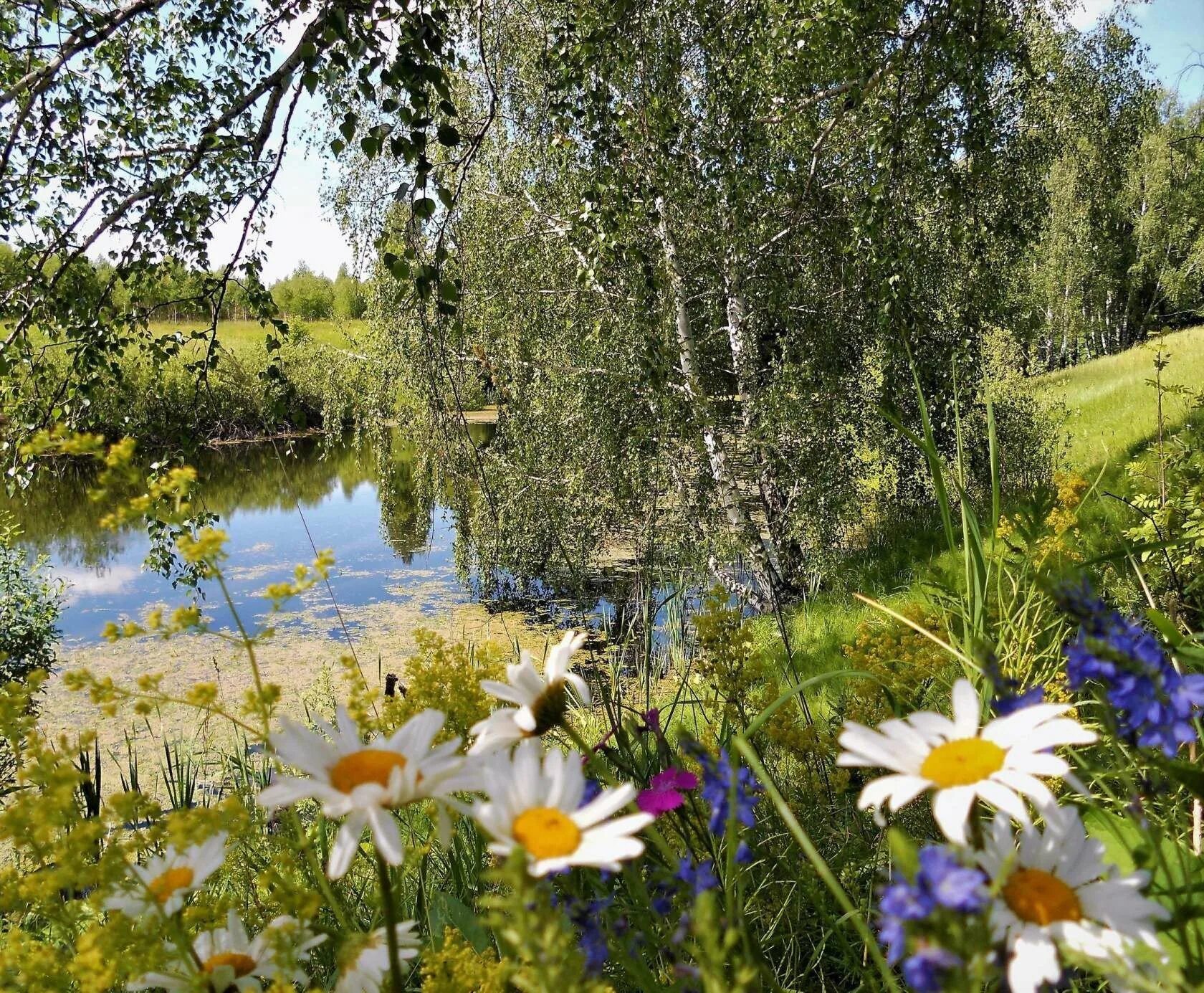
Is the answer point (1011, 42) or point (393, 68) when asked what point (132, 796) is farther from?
point (1011, 42)

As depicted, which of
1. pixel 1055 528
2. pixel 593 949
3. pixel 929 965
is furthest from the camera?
pixel 1055 528

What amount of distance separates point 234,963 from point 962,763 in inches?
23.0

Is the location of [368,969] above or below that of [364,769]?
below

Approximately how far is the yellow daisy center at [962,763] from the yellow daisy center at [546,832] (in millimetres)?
205

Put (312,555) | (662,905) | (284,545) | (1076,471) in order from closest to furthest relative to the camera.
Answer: (662,905), (1076,471), (312,555), (284,545)

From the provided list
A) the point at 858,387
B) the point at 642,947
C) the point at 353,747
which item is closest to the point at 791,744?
the point at 642,947

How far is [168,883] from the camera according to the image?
647 mm

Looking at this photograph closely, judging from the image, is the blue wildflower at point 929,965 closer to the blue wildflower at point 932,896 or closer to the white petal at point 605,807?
the blue wildflower at point 932,896

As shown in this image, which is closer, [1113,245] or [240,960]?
[240,960]

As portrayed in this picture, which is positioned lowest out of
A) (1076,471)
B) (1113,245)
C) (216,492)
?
(216,492)

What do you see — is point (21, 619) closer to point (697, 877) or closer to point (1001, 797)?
point (697, 877)

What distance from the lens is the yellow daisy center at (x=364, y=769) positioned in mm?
515

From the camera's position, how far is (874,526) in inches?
293

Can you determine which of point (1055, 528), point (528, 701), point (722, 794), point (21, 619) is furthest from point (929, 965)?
point (21, 619)
